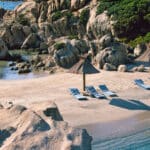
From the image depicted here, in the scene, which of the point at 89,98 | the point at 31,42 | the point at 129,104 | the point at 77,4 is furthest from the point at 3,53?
the point at 129,104

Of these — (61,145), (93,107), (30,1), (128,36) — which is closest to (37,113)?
(61,145)

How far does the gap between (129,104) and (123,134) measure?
5.38m

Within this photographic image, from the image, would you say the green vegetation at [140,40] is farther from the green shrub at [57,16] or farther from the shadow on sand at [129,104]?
the shadow on sand at [129,104]

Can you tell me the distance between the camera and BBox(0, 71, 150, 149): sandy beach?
27391 millimetres

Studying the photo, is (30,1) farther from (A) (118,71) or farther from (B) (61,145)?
(B) (61,145)

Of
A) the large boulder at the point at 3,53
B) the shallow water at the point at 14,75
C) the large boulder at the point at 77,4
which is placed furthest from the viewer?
the large boulder at the point at 77,4

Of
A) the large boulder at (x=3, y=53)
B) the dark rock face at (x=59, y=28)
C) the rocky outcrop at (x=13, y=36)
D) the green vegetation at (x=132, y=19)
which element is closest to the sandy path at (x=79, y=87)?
the dark rock face at (x=59, y=28)

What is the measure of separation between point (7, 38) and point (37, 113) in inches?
1767

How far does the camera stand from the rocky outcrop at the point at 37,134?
45.2 feet

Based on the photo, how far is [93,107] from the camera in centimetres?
2906

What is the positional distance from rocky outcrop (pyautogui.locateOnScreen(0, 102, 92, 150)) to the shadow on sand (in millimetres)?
14515

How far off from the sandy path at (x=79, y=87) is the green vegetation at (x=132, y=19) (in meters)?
14.5

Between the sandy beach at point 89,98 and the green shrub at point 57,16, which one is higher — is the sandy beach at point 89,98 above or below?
below

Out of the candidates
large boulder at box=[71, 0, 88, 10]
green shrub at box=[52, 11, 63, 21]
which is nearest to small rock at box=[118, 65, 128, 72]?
green shrub at box=[52, 11, 63, 21]
